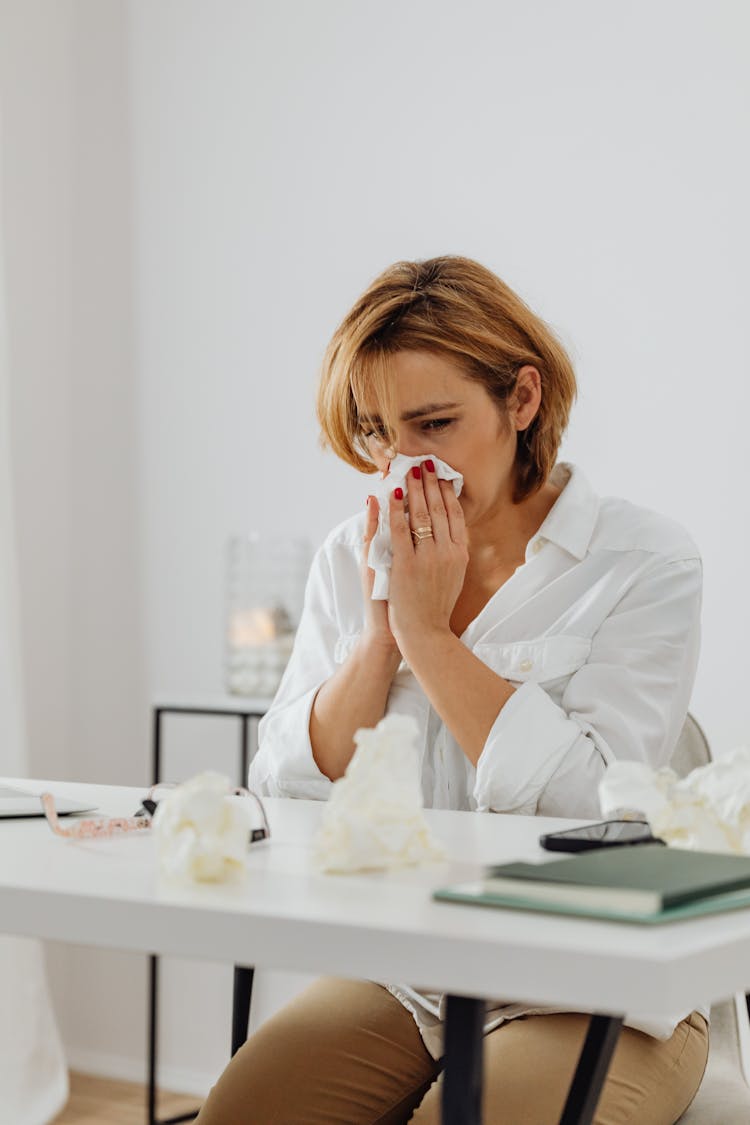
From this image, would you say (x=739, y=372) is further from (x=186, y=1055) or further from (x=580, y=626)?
(x=186, y=1055)

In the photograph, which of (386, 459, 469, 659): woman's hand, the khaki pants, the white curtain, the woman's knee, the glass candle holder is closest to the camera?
the khaki pants

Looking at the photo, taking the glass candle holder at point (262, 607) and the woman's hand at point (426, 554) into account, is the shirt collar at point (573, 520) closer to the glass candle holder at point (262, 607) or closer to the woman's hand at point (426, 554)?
the woman's hand at point (426, 554)

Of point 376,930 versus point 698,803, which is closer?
A: point 376,930

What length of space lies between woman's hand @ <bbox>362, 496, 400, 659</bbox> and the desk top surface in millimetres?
662

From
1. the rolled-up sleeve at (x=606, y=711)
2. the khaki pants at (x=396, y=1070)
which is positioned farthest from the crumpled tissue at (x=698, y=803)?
the rolled-up sleeve at (x=606, y=711)

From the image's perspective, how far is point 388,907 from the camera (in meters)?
0.74

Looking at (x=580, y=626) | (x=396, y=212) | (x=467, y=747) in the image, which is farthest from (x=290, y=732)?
(x=396, y=212)

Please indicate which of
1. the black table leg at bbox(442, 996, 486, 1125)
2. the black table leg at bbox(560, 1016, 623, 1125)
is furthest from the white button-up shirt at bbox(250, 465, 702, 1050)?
the black table leg at bbox(442, 996, 486, 1125)

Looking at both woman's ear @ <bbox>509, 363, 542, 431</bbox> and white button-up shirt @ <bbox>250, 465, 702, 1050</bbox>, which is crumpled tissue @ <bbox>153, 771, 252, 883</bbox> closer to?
white button-up shirt @ <bbox>250, 465, 702, 1050</bbox>

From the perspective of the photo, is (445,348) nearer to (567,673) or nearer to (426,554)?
(426,554)

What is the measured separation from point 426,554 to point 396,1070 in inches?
22.5

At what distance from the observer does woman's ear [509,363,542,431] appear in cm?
166

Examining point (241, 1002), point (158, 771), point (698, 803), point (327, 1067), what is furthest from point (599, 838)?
point (158, 771)

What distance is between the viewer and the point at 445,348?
5.17ft
